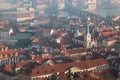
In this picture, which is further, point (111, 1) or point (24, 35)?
point (111, 1)

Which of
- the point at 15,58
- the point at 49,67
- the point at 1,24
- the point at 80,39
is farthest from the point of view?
the point at 1,24

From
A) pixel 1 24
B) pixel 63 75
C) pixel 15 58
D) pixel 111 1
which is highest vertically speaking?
pixel 63 75

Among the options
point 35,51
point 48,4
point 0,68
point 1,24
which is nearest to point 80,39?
point 35,51

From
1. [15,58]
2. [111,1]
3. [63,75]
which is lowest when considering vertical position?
[111,1]

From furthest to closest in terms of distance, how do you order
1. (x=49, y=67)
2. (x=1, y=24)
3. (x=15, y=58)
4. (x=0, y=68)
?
(x=1, y=24) < (x=15, y=58) < (x=0, y=68) < (x=49, y=67)

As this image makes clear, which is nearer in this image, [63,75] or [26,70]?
[63,75]

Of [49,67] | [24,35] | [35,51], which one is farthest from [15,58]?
[24,35]

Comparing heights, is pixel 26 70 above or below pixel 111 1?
above

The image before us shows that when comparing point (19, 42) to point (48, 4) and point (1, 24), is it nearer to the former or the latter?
point (1, 24)

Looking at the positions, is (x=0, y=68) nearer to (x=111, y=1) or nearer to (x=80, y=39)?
(x=80, y=39)
